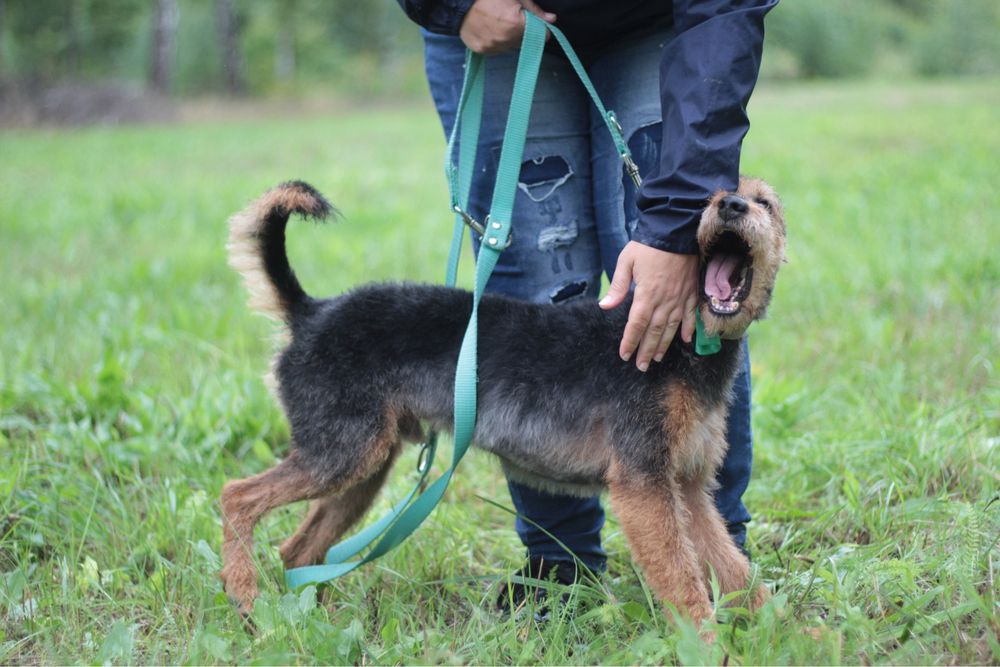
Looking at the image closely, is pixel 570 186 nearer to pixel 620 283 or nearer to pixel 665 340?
pixel 620 283

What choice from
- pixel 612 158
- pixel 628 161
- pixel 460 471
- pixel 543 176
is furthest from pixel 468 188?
pixel 460 471

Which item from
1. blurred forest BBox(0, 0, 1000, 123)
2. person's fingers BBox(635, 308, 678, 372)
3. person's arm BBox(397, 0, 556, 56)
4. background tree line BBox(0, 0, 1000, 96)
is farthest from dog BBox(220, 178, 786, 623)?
background tree line BBox(0, 0, 1000, 96)

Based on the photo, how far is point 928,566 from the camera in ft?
9.46

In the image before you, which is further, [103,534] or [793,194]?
[793,194]

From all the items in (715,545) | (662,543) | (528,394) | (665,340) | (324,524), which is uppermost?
(665,340)

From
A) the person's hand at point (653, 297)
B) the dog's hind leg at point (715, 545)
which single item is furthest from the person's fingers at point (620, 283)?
the dog's hind leg at point (715, 545)

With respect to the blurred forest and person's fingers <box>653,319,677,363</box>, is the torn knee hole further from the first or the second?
the blurred forest

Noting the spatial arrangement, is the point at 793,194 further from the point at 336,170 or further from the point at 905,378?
the point at 336,170

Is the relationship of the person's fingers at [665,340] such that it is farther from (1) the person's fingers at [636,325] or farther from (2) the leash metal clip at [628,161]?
(2) the leash metal clip at [628,161]

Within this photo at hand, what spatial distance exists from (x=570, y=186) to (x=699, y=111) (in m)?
0.71

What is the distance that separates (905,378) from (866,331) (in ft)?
2.34

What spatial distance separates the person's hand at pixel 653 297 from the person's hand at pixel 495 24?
795mm

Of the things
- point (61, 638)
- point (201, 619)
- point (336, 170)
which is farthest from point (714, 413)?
point (336, 170)

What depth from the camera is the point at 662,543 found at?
2719mm
